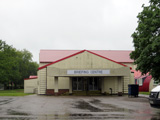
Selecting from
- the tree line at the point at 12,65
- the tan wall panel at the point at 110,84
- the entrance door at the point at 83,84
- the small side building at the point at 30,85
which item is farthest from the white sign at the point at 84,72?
the tree line at the point at 12,65

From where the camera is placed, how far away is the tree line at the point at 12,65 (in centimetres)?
6159

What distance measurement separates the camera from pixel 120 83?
32750mm

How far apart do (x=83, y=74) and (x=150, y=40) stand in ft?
33.2

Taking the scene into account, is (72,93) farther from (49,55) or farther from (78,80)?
(49,55)

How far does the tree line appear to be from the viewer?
6159cm

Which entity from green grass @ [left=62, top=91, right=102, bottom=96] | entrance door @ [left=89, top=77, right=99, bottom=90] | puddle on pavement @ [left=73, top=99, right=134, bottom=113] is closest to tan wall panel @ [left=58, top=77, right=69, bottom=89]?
green grass @ [left=62, top=91, right=102, bottom=96]

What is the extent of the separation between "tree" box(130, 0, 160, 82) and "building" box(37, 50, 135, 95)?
23.6 feet

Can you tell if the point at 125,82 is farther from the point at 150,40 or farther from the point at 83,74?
the point at 150,40

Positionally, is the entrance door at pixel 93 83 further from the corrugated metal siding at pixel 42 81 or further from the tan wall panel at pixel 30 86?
the tan wall panel at pixel 30 86

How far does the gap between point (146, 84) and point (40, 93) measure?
18.7 meters

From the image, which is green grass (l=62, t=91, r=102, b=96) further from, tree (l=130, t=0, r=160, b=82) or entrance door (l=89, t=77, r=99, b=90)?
tree (l=130, t=0, r=160, b=82)

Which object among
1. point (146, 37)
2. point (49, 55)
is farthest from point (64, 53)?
point (146, 37)

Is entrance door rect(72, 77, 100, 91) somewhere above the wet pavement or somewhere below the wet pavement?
above

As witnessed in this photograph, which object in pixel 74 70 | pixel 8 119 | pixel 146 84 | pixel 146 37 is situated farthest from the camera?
pixel 146 84
